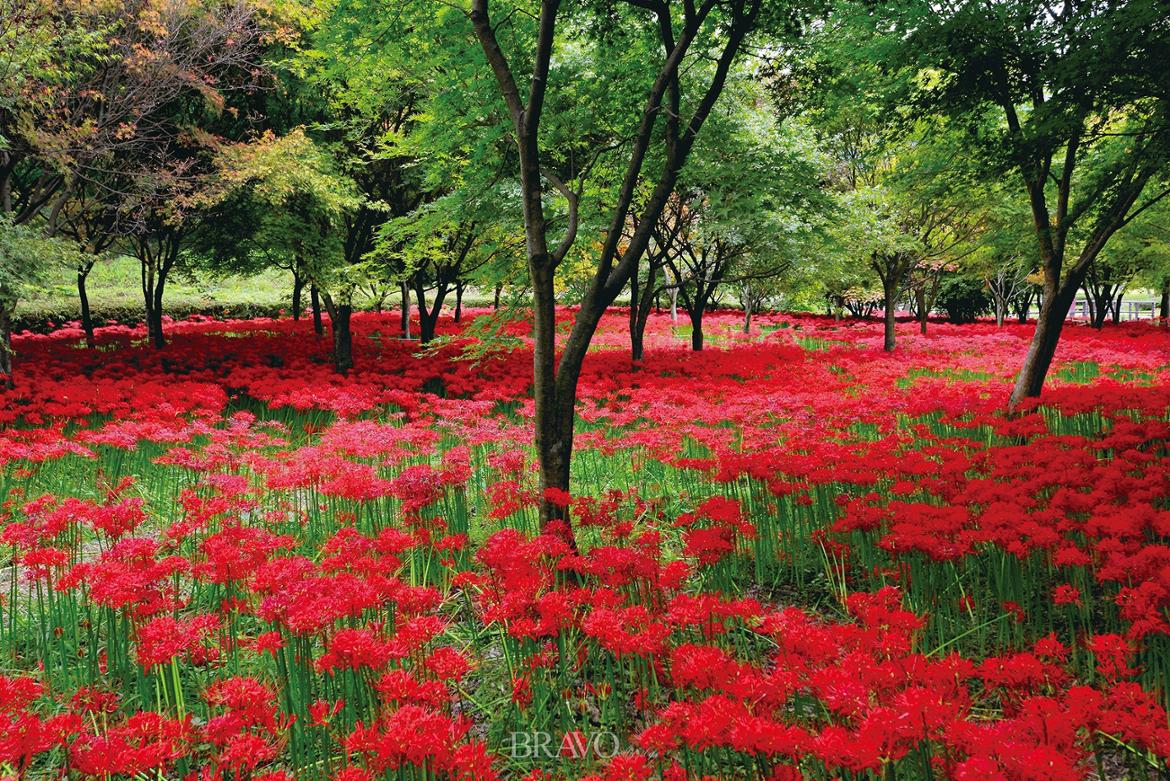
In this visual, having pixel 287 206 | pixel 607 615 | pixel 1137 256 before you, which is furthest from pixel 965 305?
pixel 607 615

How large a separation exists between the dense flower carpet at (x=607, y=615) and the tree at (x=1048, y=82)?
2.60 m

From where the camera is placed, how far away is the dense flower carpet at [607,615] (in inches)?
86.3

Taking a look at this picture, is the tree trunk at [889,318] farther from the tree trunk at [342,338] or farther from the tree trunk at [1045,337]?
the tree trunk at [342,338]

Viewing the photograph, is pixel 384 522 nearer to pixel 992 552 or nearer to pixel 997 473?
pixel 992 552

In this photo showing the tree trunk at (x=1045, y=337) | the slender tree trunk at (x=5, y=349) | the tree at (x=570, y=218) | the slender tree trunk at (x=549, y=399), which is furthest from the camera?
the slender tree trunk at (x=5, y=349)

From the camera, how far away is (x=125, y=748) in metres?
2.09

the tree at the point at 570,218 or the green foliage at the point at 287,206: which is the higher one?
the green foliage at the point at 287,206

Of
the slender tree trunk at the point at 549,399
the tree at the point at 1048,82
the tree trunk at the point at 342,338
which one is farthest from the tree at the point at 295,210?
the tree at the point at 1048,82

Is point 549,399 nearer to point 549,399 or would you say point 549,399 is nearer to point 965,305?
point 549,399

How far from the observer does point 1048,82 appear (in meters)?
6.67

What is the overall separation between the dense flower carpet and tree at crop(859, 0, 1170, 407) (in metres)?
2.60

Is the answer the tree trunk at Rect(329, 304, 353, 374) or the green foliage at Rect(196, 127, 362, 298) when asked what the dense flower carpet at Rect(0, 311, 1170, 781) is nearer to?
the green foliage at Rect(196, 127, 362, 298)

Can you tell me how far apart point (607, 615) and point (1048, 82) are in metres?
7.87

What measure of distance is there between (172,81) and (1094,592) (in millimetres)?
16462
